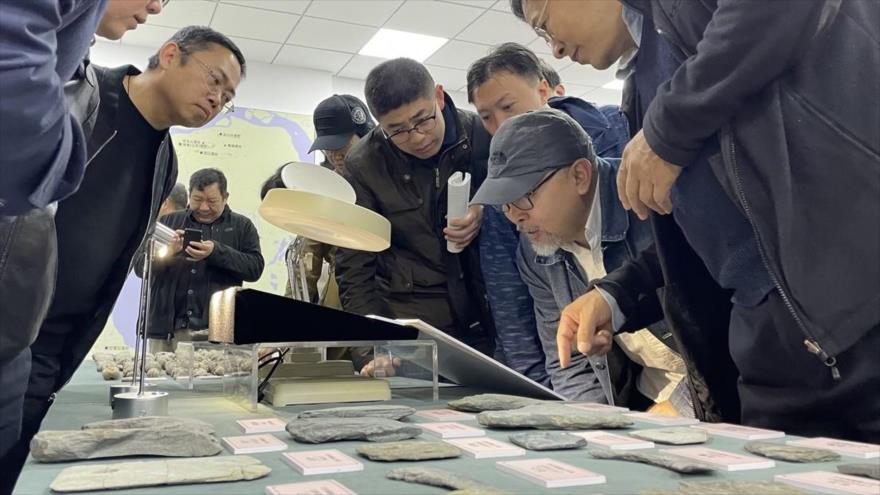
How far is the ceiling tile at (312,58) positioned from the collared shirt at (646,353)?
12.5ft

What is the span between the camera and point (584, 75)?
17.6 ft

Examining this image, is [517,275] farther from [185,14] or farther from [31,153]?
[185,14]

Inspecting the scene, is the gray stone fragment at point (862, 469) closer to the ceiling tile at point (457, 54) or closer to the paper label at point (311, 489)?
the paper label at point (311, 489)

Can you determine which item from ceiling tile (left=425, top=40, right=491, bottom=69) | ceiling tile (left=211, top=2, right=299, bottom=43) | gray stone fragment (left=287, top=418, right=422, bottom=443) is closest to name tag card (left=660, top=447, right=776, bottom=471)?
gray stone fragment (left=287, top=418, right=422, bottom=443)

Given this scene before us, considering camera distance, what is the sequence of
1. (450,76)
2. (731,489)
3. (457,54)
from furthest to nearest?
(450,76) < (457,54) < (731,489)

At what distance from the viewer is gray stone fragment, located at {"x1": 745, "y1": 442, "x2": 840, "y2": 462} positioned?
0.59m

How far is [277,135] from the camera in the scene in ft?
16.4

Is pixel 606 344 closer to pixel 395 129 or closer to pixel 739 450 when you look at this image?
pixel 739 450

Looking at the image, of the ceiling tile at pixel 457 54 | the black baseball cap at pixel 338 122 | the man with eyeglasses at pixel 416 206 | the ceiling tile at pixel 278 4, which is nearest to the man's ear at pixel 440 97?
the man with eyeglasses at pixel 416 206

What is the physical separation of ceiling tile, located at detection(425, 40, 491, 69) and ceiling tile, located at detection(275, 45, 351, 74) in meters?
0.65

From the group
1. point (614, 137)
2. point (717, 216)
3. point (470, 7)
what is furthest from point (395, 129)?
point (470, 7)

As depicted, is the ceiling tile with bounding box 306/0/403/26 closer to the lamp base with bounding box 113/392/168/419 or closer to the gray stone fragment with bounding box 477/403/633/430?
the lamp base with bounding box 113/392/168/419

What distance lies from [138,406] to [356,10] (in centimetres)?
363

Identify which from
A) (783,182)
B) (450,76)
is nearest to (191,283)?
(783,182)
